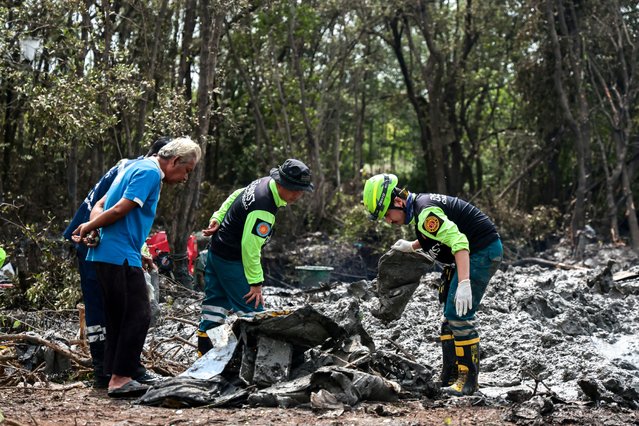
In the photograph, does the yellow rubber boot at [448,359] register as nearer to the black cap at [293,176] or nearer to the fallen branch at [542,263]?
the black cap at [293,176]

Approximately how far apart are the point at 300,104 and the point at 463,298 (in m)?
13.9

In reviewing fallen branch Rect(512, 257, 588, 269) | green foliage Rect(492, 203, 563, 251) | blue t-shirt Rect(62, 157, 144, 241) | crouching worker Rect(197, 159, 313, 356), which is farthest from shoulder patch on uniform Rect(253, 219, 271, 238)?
green foliage Rect(492, 203, 563, 251)

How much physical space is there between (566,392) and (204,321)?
8.80 feet

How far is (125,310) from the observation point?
19.1 ft

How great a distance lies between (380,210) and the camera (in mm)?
6254

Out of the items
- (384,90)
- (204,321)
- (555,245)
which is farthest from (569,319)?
(384,90)

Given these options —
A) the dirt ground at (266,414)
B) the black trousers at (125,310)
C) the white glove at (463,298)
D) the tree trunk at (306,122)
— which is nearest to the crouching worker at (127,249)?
the black trousers at (125,310)

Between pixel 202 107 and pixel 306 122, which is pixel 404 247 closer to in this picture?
pixel 202 107

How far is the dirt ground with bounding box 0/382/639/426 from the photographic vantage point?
5.20m

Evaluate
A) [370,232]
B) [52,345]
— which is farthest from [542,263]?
[52,345]

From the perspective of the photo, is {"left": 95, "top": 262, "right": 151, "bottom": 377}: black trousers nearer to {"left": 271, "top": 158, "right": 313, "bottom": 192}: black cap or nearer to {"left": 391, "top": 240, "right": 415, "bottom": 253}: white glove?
{"left": 271, "top": 158, "right": 313, "bottom": 192}: black cap

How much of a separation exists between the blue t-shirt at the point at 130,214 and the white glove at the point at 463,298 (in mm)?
2114

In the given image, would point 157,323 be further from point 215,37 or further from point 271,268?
point 271,268

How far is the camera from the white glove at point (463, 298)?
6.07m
